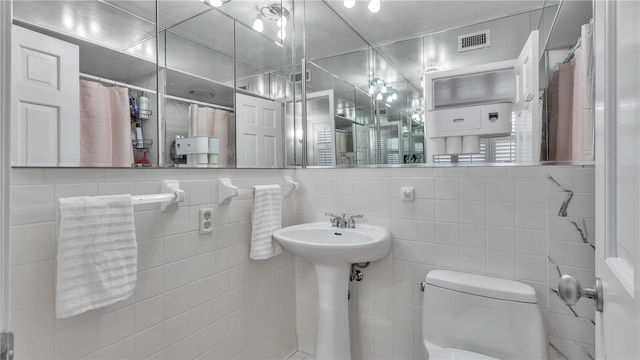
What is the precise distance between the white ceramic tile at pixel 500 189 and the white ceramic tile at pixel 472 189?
24 mm

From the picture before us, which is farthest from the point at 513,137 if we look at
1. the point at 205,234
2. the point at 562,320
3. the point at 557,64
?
the point at 205,234

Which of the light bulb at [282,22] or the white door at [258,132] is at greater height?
the light bulb at [282,22]

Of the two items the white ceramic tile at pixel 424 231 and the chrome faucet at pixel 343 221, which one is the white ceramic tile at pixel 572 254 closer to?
the white ceramic tile at pixel 424 231

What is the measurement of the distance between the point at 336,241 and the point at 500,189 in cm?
84

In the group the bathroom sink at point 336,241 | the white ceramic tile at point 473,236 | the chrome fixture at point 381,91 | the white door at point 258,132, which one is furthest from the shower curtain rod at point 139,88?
the white ceramic tile at point 473,236

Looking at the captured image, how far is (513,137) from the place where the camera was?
1364 millimetres

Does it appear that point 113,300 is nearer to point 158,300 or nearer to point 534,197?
point 158,300

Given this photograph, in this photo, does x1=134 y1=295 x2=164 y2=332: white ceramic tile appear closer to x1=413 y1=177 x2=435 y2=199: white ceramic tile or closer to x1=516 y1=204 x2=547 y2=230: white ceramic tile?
x1=413 y1=177 x2=435 y2=199: white ceramic tile

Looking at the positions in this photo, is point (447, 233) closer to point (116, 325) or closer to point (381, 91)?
point (381, 91)

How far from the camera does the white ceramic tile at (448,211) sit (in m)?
1.45

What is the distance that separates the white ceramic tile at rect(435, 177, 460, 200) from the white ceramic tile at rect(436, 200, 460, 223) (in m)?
0.02

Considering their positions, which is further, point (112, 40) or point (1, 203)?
point (112, 40)

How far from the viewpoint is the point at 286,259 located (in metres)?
1.89

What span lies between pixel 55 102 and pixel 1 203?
69cm
